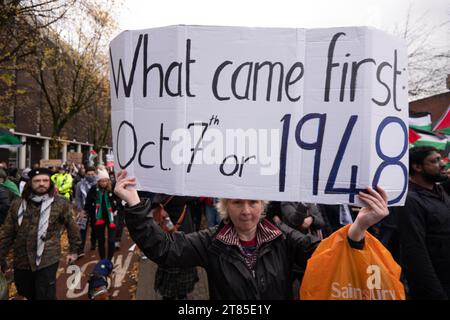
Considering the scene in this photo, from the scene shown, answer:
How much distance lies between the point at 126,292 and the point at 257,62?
164 inches

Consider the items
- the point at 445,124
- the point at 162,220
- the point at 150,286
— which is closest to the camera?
the point at 162,220

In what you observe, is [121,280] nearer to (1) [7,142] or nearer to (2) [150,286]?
(2) [150,286]

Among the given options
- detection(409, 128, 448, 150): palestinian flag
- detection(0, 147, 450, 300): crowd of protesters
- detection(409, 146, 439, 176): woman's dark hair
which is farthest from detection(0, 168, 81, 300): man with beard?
detection(409, 128, 448, 150): palestinian flag

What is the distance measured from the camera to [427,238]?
237cm

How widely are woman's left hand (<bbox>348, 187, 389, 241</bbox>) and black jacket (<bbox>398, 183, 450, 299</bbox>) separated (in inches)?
38.8

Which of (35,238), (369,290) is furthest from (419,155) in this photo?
(35,238)

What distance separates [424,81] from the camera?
12594 mm

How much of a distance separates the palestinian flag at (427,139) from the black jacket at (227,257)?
459 centimetres

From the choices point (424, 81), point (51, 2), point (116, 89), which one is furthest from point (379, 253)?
point (424, 81)

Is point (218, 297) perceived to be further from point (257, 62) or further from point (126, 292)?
point (126, 292)

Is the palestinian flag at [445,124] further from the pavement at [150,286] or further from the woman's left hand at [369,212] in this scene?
the pavement at [150,286]

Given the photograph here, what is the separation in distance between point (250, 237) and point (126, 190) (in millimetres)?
796

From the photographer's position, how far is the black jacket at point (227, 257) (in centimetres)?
163

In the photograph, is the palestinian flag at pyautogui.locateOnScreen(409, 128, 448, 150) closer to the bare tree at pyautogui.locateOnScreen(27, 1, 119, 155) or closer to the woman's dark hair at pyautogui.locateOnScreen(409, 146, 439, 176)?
the woman's dark hair at pyautogui.locateOnScreen(409, 146, 439, 176)
